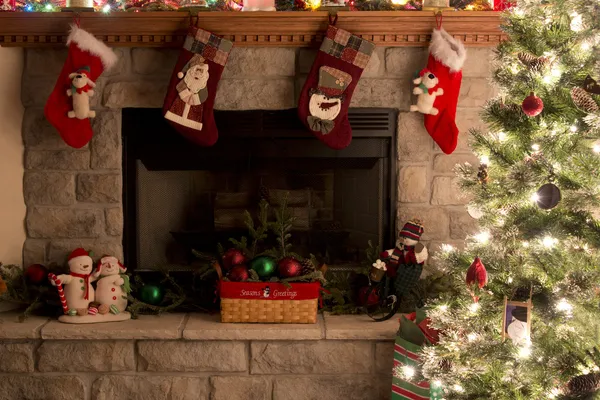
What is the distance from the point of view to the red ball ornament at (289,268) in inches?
107

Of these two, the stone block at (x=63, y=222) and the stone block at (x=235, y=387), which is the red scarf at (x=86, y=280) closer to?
the stone block at (x=63, y=222)

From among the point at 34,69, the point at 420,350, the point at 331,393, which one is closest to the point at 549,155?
the point at 420,350

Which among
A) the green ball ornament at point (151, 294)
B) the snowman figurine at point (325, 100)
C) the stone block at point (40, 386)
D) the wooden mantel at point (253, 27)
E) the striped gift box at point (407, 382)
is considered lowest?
the stone block at point (40, 386)

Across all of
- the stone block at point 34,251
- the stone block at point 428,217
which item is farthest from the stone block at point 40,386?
the stone block at point 428,217

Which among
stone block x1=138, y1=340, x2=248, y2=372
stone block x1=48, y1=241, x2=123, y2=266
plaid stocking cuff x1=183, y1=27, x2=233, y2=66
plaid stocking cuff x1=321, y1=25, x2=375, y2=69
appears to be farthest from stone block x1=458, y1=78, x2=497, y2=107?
stone block x1=48, y1=241, x2=123, y2=266

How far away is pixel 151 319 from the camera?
280 cm

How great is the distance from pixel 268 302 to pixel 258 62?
3.24ft

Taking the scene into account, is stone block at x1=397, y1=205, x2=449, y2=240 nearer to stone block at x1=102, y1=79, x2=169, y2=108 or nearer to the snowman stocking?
the snowman stocking

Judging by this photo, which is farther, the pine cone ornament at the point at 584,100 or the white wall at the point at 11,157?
the white wall at the point at 11,157

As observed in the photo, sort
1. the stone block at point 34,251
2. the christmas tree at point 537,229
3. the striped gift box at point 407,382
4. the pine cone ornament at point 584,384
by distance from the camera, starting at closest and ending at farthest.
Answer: the pine cone ornament at point 584,384
the christmas tree at point 537,229
the striped gift box at point 407,382
the stone block at point 34,251

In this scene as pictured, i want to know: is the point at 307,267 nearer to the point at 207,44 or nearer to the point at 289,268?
the point at 289,268

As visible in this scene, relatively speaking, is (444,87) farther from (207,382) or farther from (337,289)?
(207,382)

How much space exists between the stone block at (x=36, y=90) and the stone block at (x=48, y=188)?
30 centimetres

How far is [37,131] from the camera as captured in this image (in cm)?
295
